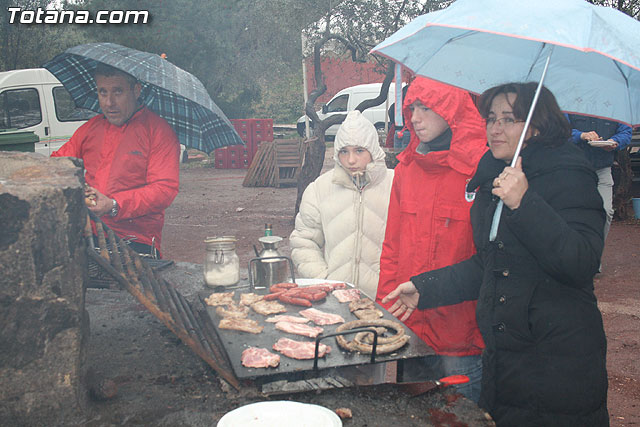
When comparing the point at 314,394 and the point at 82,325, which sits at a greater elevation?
the point at 82,325

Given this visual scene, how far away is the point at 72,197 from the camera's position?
6.33ft

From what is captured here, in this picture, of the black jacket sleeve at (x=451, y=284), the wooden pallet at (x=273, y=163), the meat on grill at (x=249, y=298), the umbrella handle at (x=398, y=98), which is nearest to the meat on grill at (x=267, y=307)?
the meat on grill at (x=249, y=298)

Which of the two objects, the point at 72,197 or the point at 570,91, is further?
the point at 570,91

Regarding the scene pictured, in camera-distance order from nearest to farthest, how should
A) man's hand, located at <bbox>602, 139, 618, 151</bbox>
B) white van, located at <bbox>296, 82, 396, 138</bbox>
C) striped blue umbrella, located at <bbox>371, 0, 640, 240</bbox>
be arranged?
striped blue umbrella, located at <bbox>371, 0, 640, 240</bbox> < man's hand, located at <bbox>602, 139, 618, 151</bbox> < white van, located at <bbox>296, 82, 396, 138</bbox>

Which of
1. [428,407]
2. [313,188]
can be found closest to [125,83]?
[313,188]

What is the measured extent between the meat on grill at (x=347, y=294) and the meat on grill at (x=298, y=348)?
611mm

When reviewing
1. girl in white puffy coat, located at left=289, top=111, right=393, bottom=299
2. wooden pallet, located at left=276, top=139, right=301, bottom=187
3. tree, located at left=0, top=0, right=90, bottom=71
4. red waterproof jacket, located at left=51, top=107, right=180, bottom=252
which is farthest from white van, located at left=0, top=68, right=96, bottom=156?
girl in white puffy coat, located at left=289, top=111, right=393, bottom=299

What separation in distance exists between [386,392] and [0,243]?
1.47 m

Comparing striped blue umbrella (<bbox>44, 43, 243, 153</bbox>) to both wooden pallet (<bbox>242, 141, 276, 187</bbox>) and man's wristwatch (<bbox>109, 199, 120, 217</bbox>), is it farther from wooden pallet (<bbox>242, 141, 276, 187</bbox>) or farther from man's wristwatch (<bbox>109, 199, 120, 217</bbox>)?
wooden pallet (<bbox>242, 141, 276, 187</bbox>)

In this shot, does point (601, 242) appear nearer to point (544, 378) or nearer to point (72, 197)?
point (544, 378)

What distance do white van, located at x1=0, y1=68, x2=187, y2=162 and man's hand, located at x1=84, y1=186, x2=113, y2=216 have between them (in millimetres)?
9492

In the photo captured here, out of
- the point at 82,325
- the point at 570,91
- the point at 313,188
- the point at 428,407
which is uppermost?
the point at 570,91

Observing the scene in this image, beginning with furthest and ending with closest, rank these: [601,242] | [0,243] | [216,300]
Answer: [216,300]
[601,242]
[0,243]

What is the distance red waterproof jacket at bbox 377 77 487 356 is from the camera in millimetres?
2938
